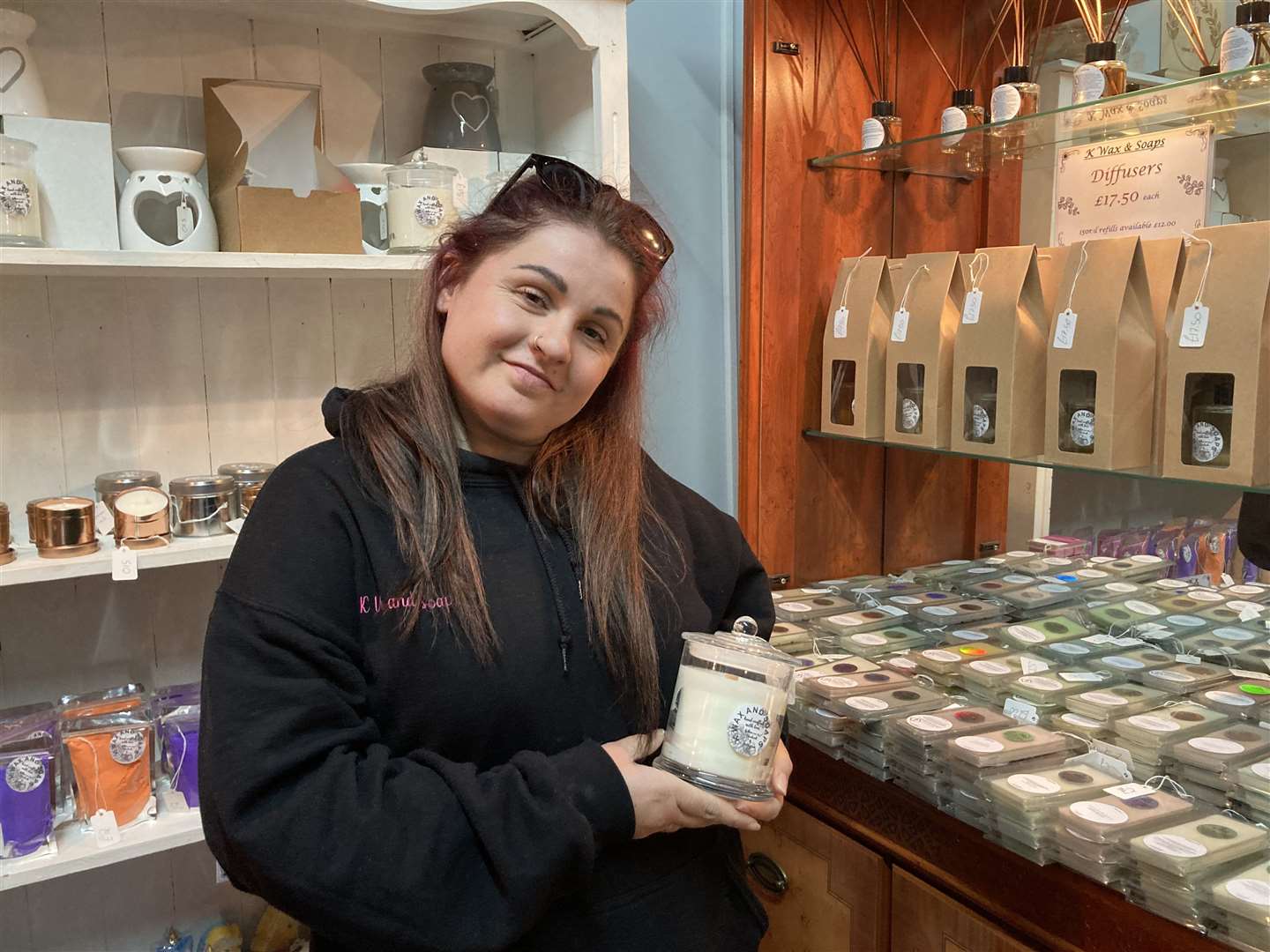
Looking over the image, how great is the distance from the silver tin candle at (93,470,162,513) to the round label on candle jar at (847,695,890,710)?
1136 mm

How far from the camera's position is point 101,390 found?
5.39ft

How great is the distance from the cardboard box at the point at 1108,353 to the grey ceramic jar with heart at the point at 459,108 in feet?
3.35

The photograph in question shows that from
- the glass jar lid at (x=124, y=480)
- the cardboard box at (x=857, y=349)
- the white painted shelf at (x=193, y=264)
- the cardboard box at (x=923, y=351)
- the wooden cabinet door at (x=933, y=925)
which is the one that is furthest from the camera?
the cardboard box at (x=857, y=349)

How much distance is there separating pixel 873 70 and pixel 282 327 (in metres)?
1.27

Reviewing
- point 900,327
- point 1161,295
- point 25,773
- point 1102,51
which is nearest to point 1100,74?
point 1102,51

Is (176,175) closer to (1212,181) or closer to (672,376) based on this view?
(672,376)

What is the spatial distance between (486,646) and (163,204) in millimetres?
940

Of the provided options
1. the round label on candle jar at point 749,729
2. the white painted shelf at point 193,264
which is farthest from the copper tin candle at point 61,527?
the round label on candle jar at point 749,729

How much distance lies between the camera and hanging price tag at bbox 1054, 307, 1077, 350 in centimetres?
147

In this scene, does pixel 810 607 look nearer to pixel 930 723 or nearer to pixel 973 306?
pixel 930 723

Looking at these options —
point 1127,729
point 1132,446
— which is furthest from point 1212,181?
point 1127,729

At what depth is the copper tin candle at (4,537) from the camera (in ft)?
4.64

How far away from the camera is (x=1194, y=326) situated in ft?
4.28

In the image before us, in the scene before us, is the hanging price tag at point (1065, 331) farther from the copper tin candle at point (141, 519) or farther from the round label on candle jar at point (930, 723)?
the copper tin candle at point (141, 519)
